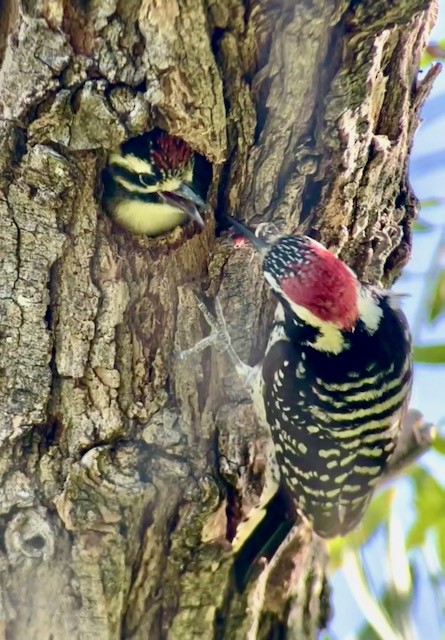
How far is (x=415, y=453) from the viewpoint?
2.70 metres

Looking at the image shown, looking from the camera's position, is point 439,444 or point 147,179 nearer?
point 147,179

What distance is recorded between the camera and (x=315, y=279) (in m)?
2.51

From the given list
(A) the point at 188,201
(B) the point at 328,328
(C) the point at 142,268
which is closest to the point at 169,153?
(A) the point at 188,201

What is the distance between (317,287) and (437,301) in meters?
0.65

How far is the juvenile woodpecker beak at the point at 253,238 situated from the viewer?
95.0 inches

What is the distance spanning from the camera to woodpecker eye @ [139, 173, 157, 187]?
2.55 meters

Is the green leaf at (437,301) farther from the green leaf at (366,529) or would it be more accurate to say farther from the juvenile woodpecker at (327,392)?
the green leaf at (366,529)

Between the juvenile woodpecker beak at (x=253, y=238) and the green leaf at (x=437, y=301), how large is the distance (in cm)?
78

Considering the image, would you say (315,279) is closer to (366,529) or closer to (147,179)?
(147,179)

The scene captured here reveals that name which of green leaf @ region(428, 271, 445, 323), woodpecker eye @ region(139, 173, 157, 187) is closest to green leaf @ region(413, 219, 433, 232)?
green leaf @ region(428, 271, 445, 323)

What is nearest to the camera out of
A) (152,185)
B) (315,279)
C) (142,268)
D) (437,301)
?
(142,268)

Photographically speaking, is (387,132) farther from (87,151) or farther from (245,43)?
(87,151)

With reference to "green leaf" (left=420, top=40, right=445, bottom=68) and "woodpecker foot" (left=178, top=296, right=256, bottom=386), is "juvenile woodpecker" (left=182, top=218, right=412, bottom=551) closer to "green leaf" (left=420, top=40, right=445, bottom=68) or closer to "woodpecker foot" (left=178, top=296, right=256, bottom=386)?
"woodpecker foot" (left=178, top=296, right=256, bottom=386)

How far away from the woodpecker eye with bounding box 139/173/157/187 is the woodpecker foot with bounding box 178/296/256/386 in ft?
1.35
